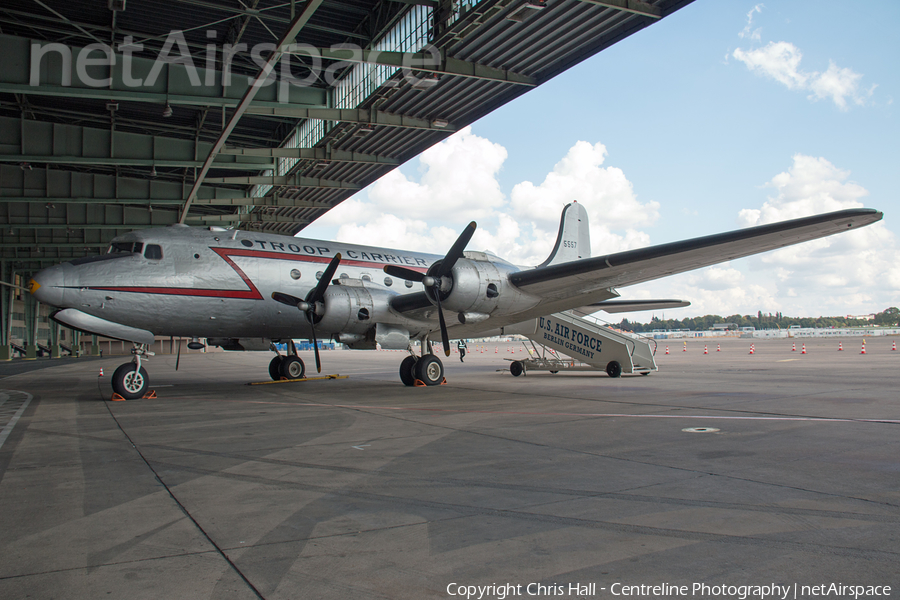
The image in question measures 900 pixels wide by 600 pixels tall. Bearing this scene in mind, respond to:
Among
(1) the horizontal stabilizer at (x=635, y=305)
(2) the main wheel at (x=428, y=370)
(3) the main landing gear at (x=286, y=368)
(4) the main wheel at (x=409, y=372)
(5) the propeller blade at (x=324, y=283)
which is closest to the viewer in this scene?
(5) the propeller blade at (x=324, y=283)

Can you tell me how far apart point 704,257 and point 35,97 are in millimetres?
22619

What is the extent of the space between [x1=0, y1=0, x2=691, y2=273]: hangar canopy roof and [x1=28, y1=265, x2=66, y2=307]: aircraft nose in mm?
6200

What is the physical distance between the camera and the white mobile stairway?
1753 centimetres

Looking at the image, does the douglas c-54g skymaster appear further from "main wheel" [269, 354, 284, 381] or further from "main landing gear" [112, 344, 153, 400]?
"main wheel" [269, 354, 284, 381]

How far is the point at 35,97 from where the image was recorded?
65.3ft

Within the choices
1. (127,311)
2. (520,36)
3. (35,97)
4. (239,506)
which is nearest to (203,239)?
(127,311)

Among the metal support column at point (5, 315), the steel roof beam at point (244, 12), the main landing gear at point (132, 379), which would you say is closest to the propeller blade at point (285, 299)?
the main landing gear at point (132, 379)

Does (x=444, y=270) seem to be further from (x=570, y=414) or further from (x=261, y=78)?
(x=261, y=78)

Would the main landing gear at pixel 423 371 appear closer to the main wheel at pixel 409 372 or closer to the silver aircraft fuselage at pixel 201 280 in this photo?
the main wheel at pixel 409 372

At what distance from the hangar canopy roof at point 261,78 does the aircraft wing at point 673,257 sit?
5832 mm

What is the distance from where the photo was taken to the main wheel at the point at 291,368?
1780 centimetres

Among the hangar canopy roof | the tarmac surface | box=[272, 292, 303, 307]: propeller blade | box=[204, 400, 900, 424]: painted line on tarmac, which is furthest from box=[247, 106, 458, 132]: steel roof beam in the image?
the tarmac surface

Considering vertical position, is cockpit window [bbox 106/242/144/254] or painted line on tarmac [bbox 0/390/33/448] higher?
cockpit window [bbox 106/242/144/254]

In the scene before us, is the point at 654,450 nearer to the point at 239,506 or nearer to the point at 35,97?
the point at 239,506
